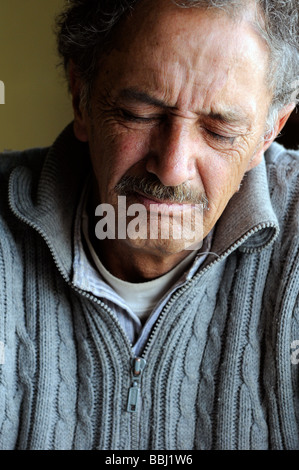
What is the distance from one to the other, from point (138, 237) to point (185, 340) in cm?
27

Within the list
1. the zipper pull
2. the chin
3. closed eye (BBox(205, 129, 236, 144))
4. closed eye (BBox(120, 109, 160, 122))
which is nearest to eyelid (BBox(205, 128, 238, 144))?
closed eye (BBox(205, 129, 236, 144))

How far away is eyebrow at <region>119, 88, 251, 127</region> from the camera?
104cm

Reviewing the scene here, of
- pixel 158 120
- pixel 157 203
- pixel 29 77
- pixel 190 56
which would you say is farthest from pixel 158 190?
pixel 29 77

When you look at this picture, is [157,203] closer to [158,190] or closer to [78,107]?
[158,190]

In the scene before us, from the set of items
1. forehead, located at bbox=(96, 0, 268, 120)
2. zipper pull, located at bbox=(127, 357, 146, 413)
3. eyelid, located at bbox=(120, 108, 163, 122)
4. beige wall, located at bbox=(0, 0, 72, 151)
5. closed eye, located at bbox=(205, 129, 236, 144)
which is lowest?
zipper pull, located at bbox=(127, 357, 146, 413)

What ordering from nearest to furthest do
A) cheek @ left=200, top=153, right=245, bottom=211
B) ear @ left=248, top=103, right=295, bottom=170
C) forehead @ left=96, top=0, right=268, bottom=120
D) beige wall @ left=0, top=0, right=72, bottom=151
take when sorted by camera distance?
forehead @ left=96, top=0, right=268, bottom=120 < cheek @ left=200, top=153, right=245, bottom=211 < ear @ left=248, top=103, right=295, bottom=170 < beige wall @ left=0, top=0, right=72, bottom=151

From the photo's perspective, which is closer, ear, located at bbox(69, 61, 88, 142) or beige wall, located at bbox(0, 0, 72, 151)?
ear, located at bbox(69, 61, 88, 142)

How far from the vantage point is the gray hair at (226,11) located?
1.06 m

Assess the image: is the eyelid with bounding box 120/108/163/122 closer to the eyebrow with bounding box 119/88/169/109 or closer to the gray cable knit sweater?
the eyebrow with bounding box 119/88/169/109

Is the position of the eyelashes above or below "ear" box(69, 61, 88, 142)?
below

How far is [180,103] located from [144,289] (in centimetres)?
45

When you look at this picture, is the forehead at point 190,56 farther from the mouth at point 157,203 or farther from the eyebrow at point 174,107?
the mouth at point 157,203

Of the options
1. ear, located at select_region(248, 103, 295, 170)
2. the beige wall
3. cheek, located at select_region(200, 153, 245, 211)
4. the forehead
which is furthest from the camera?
the beige wall

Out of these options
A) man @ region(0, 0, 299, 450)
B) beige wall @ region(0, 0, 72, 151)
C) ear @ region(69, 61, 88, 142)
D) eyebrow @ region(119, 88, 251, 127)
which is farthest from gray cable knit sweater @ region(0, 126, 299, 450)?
beige wall @ region(0, 0, 72, 151)
